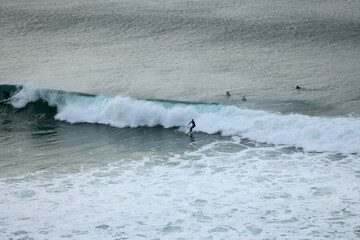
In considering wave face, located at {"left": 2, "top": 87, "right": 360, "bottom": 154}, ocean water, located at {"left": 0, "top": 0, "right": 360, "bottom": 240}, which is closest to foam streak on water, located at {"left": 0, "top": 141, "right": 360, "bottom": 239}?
ocean water, located at {"left": 0, "top": 0, "right": 360, "bottom": 240}

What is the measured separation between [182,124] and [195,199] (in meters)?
8.65

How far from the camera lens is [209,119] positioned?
80.8 feet

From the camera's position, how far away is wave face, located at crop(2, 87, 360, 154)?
21344 millimetres

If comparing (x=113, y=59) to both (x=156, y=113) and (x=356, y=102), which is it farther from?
(x=356, y=102)

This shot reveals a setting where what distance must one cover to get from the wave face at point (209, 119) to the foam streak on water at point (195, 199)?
4.47 feet

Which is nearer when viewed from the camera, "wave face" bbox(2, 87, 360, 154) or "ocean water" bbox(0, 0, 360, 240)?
"ocean water" bbox(0, 0, 360, 240)

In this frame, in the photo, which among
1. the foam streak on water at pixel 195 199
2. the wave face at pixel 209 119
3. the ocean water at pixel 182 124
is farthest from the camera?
the wave face at pixel 209 119

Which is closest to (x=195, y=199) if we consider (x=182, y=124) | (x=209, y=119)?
(x=209, y=119)

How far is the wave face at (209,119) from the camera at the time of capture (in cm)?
2134

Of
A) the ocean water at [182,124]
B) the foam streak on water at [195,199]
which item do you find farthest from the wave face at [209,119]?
the foam streak on water at [195,199]

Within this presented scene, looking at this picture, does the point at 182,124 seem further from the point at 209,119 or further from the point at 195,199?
the point at 195,199

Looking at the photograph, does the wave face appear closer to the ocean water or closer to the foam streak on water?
the ocean water

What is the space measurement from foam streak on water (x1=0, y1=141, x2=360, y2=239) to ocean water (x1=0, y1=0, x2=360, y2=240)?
7 centimetres

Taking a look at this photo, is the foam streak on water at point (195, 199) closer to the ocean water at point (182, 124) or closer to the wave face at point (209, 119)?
the ocean water at point (182, 124)
